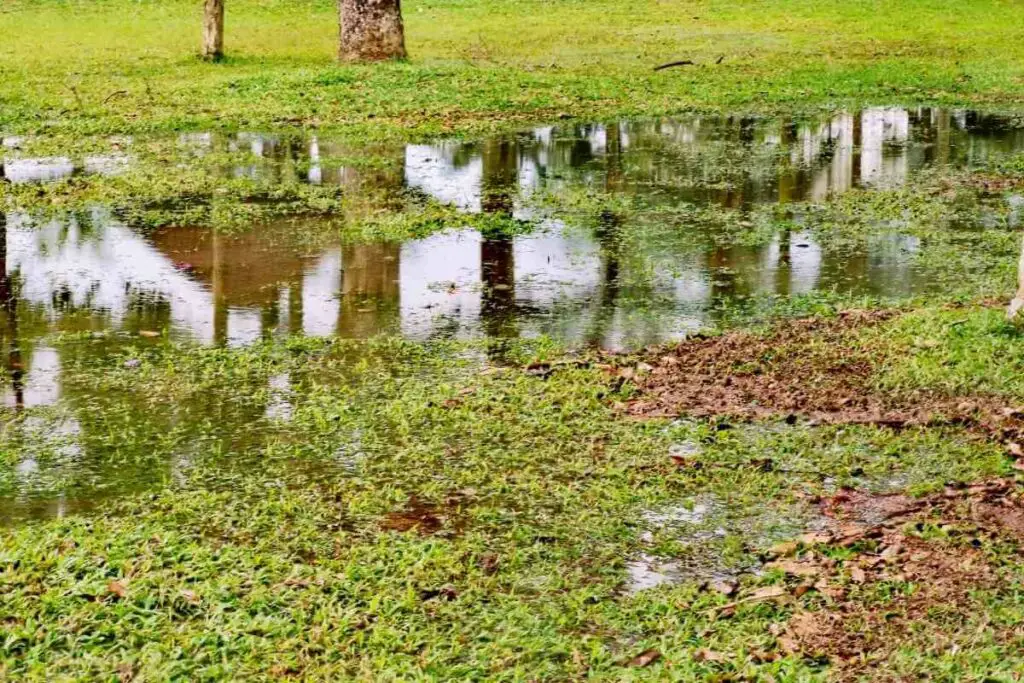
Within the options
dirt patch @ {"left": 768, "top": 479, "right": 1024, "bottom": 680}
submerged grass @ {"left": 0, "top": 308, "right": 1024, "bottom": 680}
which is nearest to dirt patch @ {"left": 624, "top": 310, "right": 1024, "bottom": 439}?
submerged grass @ {"left": 0, "top": 308, "right": 1024, "bottom": 680}

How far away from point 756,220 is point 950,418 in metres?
5.94

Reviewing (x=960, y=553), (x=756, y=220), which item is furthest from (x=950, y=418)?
(x=756, y=220)

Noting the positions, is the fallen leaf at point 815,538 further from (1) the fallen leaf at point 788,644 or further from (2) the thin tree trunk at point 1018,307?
(2) the thin tree trunk at point 1018,307

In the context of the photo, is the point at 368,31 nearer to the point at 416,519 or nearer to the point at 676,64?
the point at 676,64

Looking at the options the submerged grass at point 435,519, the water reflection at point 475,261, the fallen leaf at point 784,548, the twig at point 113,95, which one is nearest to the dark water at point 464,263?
the water reflection at point 475,261

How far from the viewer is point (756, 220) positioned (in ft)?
44.7

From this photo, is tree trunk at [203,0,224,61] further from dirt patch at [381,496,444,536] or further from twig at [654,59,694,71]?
dirt patch at [381,496,444,536]

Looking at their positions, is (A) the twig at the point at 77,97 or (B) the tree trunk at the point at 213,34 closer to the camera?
(A) the twig at the point at 77,97

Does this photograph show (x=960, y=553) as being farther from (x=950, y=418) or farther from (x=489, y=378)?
(x=489, y=378)

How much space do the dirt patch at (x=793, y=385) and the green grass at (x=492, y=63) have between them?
10620 mm

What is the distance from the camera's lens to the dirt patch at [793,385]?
7977 millimetres

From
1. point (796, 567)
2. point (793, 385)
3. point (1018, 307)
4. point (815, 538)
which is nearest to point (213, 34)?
point (1018, 307)

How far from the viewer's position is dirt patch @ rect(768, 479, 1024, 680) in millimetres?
5504

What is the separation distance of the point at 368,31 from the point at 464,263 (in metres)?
14.0
